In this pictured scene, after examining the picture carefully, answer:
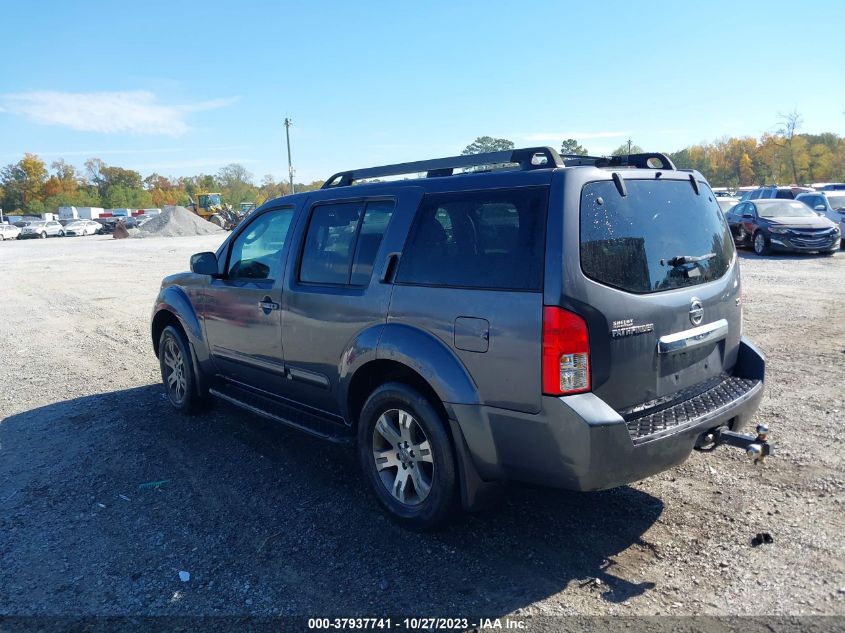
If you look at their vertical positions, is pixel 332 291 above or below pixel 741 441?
above

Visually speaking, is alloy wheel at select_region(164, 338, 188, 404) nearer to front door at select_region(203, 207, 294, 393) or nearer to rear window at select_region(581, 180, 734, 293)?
front door at select_region(203, 207, 294, 393)

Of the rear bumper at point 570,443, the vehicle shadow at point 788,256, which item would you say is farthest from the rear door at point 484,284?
the vehicle shadow at point 788,256

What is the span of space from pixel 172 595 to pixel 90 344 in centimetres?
720

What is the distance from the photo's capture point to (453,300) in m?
3.49

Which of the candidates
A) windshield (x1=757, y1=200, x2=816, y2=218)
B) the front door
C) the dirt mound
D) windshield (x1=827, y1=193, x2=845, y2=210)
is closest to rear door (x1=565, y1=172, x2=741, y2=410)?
the front door

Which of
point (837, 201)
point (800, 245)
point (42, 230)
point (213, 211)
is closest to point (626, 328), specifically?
point (800, 245)

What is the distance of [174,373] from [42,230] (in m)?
59.0

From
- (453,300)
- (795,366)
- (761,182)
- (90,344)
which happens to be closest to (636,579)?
(453,300)

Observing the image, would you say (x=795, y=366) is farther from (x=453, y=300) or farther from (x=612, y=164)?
(x=453, y=300)

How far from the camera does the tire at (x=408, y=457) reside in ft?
11.7

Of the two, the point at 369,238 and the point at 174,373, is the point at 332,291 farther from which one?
the point at 174,373

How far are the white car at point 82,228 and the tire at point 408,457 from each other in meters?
63.7

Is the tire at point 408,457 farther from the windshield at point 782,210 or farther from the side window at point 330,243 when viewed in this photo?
the windshield at point 782,210

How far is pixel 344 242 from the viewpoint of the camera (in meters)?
4.38
